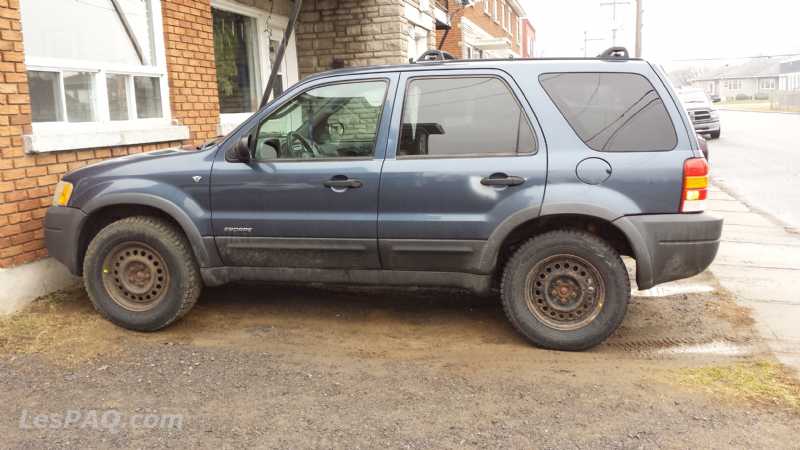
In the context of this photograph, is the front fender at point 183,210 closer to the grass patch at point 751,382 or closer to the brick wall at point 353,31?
the grass patch at point 751,382

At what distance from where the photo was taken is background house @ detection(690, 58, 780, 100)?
9656 cm

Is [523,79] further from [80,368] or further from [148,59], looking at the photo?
[148,59]

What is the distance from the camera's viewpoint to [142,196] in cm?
462

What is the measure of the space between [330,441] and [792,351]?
3.10 meters

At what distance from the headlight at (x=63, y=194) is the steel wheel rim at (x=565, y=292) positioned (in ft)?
10.7

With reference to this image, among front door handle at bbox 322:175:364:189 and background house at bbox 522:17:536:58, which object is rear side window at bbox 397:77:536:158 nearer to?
front door handle at bbox 322:175:364:189

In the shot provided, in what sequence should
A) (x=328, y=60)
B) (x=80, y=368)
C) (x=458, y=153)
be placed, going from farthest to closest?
(x=328, y=60) → (x=458, y=153) → (x=80, y=368)

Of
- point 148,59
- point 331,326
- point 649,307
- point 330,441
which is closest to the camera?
point 330,441

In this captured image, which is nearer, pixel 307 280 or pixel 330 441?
pixel 330 441

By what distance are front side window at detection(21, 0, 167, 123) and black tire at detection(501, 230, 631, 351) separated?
408 cm

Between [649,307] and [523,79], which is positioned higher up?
[523,79]

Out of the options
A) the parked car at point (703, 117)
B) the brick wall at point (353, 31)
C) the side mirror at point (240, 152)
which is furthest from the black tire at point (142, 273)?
the parked car at point (703, 117)

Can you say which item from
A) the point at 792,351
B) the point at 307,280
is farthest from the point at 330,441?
the point at 792,351

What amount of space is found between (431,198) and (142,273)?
2.12 meters
